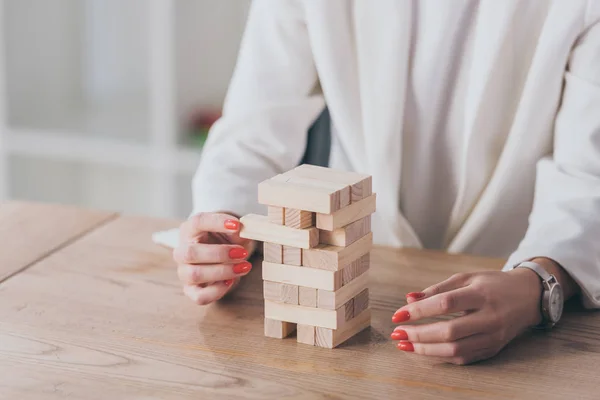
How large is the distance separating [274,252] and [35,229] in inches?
22.8

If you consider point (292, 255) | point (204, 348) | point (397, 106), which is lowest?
point (204, 348)

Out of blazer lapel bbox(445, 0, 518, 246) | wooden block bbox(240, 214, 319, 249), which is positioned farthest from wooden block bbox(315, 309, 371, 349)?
blazer lapel bbox(445, 0, 518, 246)

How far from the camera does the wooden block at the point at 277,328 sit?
3.37ft

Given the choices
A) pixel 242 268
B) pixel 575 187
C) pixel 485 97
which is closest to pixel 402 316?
pixel 242 268

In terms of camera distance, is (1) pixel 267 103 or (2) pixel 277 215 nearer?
(2) pixel 277 215

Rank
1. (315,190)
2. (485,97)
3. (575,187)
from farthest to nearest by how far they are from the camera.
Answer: (485,97) < (575,187) < (315,190)

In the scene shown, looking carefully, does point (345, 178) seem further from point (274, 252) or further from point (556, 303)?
point (556, 303)

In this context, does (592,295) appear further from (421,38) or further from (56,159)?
(56,159)

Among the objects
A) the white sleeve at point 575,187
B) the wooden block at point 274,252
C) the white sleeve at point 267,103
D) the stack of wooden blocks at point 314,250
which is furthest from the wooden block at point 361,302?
the white sleeve at point 267,103

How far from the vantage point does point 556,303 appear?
1.06 meters

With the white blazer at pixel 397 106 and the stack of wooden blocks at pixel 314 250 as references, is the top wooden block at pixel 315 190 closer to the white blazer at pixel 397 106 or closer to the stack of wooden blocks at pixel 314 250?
the stack of wooden blocks at pixel 314 250

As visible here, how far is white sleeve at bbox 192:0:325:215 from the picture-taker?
4.51ft

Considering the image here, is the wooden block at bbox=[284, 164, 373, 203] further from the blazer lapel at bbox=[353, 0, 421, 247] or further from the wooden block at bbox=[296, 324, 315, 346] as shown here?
the blazer lapel at bbox=[353, 0, 421, 247]

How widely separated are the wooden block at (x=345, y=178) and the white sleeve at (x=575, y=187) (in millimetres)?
253
